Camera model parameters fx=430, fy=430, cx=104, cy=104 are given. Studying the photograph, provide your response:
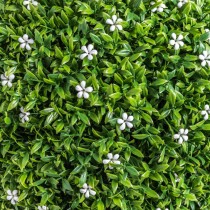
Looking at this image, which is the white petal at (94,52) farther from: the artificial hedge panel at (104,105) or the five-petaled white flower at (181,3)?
the five-petaled white flower at (181,3)

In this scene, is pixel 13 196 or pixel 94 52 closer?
pixel 94 52

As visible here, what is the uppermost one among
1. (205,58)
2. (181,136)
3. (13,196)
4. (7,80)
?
(205,58)

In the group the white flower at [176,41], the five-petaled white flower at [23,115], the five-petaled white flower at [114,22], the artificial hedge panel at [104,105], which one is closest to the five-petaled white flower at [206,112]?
the artificial hedge panel at [104,105]

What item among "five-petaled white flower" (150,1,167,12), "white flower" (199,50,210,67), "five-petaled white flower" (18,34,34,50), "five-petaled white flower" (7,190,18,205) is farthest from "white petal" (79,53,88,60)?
"five-petaled white flower" (7,190,18,205)

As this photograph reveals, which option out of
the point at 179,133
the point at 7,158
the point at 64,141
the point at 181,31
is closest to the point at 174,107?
the point at 179,133

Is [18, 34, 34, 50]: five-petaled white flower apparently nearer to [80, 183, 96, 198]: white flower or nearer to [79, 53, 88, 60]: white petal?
[79, 53, 88, 60]: white petal

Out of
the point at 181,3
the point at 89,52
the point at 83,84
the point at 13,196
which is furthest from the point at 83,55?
the point at 13,196

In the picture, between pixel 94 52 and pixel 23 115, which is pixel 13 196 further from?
pixel 94 52

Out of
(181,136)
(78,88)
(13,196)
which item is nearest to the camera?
(78,88)
